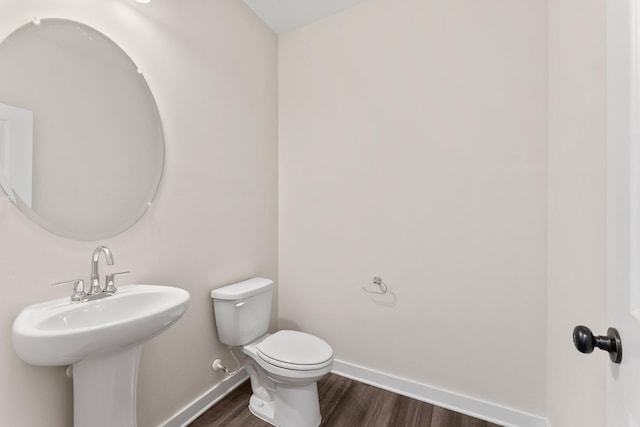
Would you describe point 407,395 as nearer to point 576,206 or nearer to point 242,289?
point 242,289

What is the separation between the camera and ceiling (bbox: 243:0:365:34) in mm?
1936

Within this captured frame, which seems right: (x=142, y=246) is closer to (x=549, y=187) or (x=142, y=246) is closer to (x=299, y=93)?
(x=299, y=93)

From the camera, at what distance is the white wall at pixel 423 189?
151 centimetres

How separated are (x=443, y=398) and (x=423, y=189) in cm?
127

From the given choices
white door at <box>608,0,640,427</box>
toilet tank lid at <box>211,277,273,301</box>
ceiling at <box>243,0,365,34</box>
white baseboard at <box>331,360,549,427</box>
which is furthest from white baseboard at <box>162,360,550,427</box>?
ceiling at <box>243,0,365,34</box>

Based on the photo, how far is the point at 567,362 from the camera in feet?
3.80

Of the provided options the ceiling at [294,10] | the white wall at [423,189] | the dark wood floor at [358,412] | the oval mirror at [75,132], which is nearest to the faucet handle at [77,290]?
the oval mirror at [75,132]

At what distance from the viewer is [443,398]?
1692 mm

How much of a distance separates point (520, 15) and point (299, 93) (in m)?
1.41

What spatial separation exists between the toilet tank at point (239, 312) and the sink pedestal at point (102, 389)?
584mm

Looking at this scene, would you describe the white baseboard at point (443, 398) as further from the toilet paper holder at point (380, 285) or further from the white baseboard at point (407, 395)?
the toilet paper holder at point (380, 285)

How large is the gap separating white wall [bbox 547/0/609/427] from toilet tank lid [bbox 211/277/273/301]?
4.96 ft

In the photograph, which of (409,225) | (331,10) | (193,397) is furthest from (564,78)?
(193,397)

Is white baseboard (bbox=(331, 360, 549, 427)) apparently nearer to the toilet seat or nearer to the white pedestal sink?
the toilet seat
